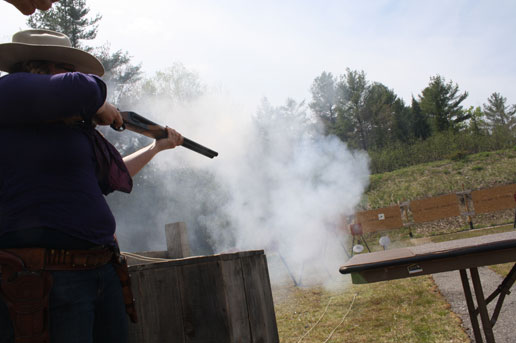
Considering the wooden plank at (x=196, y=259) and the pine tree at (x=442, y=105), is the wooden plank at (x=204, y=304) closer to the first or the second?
the wooden plank at (x=196, y=259)

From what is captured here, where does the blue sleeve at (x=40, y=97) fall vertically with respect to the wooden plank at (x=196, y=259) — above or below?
above

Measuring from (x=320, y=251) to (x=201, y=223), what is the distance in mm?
8527

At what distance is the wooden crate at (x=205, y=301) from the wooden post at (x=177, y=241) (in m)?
0.89

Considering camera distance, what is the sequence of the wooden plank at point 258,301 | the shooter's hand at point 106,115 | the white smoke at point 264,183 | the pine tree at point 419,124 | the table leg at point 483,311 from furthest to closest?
the pine tree at point 419,124 → the white smoke at point 264,183 → the table leg at point 483,311 → the wooden plank at point 258,301 → the shooter's hand at point 106,115

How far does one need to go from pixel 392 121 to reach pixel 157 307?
1341 inches

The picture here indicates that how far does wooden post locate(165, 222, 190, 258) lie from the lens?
276cm

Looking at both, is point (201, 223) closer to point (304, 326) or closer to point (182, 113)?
point (182, 113)

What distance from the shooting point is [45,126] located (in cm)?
135

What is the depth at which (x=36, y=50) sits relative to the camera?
1.50 metres

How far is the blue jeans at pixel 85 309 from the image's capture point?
119 centimetres

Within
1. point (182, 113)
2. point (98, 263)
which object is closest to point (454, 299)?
point (98, 263)

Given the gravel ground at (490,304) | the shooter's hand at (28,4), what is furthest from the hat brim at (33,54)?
the gravel ground at (490,304)

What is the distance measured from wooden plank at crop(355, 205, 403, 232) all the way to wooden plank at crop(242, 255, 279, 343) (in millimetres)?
14669

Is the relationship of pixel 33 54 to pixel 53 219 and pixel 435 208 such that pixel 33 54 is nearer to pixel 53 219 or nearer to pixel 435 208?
pixel 53 219
